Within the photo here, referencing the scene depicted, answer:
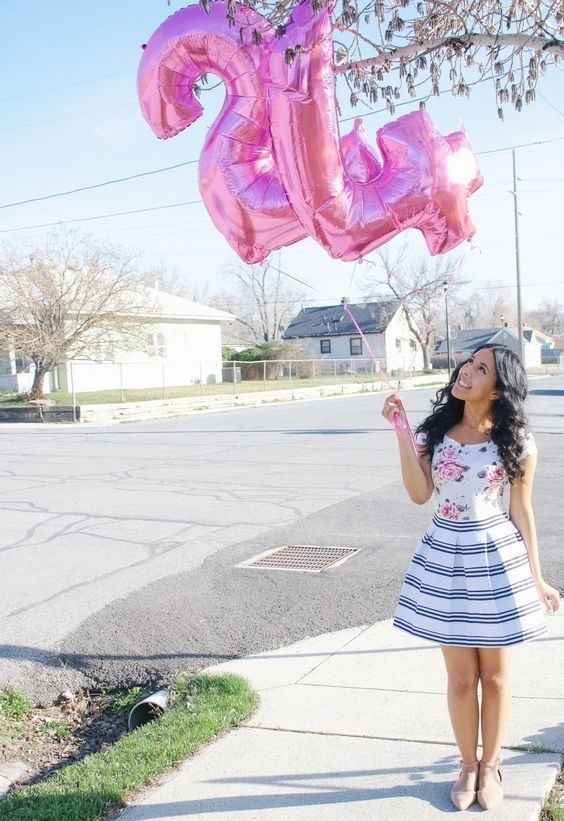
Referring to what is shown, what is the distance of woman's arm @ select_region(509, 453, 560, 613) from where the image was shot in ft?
10.6

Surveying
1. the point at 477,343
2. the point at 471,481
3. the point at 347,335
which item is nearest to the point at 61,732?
the point at 471,481

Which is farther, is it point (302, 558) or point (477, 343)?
point (477, 343)

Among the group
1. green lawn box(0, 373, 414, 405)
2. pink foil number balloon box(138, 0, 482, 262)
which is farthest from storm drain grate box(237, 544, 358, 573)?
green lawn box(0, 373, 414, 405)

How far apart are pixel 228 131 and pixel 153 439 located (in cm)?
1581

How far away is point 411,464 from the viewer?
3.36 m

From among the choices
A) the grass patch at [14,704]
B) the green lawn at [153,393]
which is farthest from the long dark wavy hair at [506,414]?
the green lawn at [153,393]

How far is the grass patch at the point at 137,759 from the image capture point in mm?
3281

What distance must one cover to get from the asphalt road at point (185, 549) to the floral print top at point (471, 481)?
92.9 inches

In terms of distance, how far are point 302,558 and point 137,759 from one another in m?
3.85

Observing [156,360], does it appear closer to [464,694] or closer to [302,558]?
[302,558]

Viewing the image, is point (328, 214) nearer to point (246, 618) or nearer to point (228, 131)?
point (228, 131)

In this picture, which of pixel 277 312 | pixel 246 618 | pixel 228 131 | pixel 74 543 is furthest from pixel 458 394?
pixel 277 312

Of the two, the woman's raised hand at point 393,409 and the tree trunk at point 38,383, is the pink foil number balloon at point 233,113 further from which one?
the tree trunk at point 38,383

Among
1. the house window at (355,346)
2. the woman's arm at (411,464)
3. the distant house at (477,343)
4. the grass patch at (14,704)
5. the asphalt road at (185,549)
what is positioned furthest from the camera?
the distant house at (477,343)
